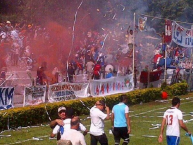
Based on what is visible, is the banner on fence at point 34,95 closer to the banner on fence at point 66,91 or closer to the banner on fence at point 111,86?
the banner on fence at point 66,91

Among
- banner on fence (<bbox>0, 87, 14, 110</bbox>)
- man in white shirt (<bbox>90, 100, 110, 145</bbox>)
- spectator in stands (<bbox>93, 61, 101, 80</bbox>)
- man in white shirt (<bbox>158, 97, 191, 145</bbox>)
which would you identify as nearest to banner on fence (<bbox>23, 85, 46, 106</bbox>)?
banner on fence (<bbox>0, 87, 14, 110</bbox>)

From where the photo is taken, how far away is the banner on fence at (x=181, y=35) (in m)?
28.6

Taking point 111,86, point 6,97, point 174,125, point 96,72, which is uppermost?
point 96,72

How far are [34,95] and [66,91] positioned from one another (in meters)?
2.35

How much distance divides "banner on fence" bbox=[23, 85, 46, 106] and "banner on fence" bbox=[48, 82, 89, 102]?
0.44 m

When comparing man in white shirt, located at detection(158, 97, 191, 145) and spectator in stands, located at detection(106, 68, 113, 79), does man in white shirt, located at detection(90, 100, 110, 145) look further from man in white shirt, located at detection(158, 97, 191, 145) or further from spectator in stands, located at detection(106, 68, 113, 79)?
spectator in stands, located at detection(106, 68, 113, 79)

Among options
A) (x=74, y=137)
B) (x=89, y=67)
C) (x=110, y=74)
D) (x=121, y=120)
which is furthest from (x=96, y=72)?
(x=74, y=137)

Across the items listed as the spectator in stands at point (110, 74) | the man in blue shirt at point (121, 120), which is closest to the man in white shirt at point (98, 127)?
the man in blue shirt at point (121, 120)

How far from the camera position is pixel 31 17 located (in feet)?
120

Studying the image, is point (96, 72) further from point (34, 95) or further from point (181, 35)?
point (34, 95)

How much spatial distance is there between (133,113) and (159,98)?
618 centimetres

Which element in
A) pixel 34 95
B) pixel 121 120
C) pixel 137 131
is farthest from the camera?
pixel 34 95

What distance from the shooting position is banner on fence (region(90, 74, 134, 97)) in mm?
23500

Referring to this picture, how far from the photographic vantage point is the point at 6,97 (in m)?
18.1
